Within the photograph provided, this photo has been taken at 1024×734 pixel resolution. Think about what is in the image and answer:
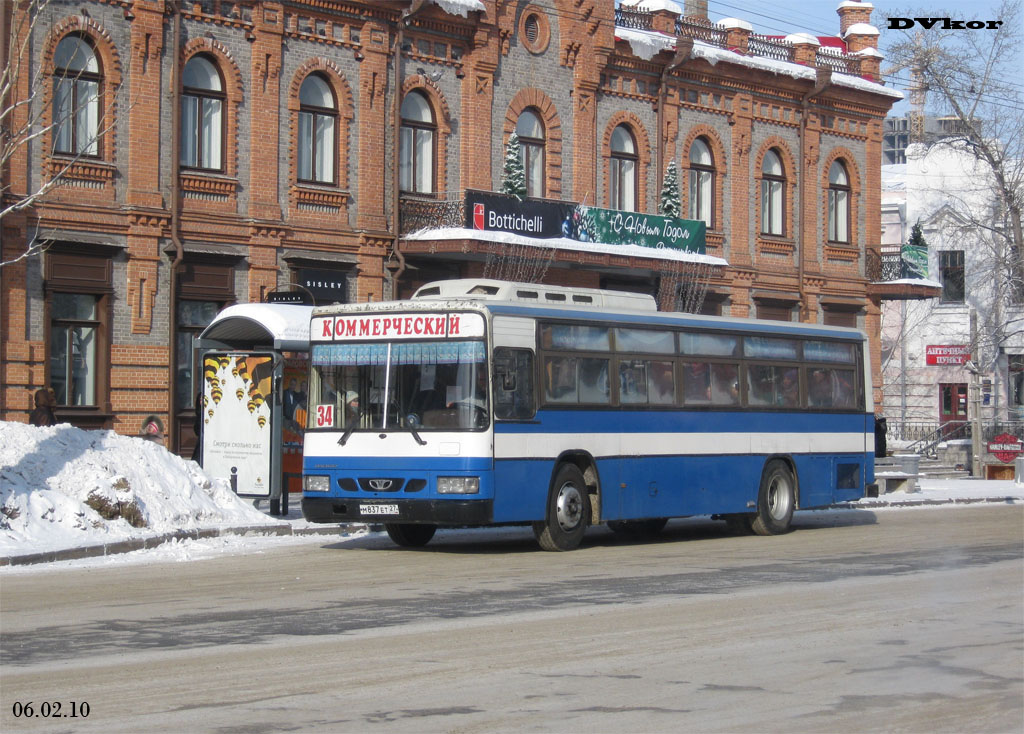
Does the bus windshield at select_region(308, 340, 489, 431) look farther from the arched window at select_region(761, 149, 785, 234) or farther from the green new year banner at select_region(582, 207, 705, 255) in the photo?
the arched window at select_region(761, 149, 785, 234)

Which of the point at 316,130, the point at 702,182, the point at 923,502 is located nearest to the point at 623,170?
the point at 702,182

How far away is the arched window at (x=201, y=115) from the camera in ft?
94.4

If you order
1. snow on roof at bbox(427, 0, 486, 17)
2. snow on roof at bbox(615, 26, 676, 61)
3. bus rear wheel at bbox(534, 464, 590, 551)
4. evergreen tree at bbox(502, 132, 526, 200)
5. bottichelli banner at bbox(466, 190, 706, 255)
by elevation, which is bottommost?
bus rear wheel at bbox(534, 464, 590, 551)

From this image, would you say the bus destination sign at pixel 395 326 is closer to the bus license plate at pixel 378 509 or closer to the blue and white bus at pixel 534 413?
the blue and white bus at pixel 534 413

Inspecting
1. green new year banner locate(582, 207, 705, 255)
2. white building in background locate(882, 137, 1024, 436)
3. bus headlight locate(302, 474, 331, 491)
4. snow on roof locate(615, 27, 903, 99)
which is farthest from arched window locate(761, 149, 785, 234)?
bus headlight locate(302, 474, 331, 491)

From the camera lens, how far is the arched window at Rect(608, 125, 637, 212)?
122ft

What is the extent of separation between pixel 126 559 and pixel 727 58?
87.9 ft

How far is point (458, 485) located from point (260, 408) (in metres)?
5.42

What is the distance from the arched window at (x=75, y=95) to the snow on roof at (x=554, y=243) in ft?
24.6

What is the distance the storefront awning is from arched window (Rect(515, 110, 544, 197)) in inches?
487

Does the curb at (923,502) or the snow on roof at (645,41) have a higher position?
the snow on roof at (645,41)

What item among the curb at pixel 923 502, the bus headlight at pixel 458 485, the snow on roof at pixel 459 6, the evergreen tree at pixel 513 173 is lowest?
the curb at pixel 923 502

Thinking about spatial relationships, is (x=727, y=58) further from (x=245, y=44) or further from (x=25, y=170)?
(x=25, y=170)

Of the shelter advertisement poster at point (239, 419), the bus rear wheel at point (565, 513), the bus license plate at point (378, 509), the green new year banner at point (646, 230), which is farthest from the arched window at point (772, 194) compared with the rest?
the bus license plate at point (378, 509)
